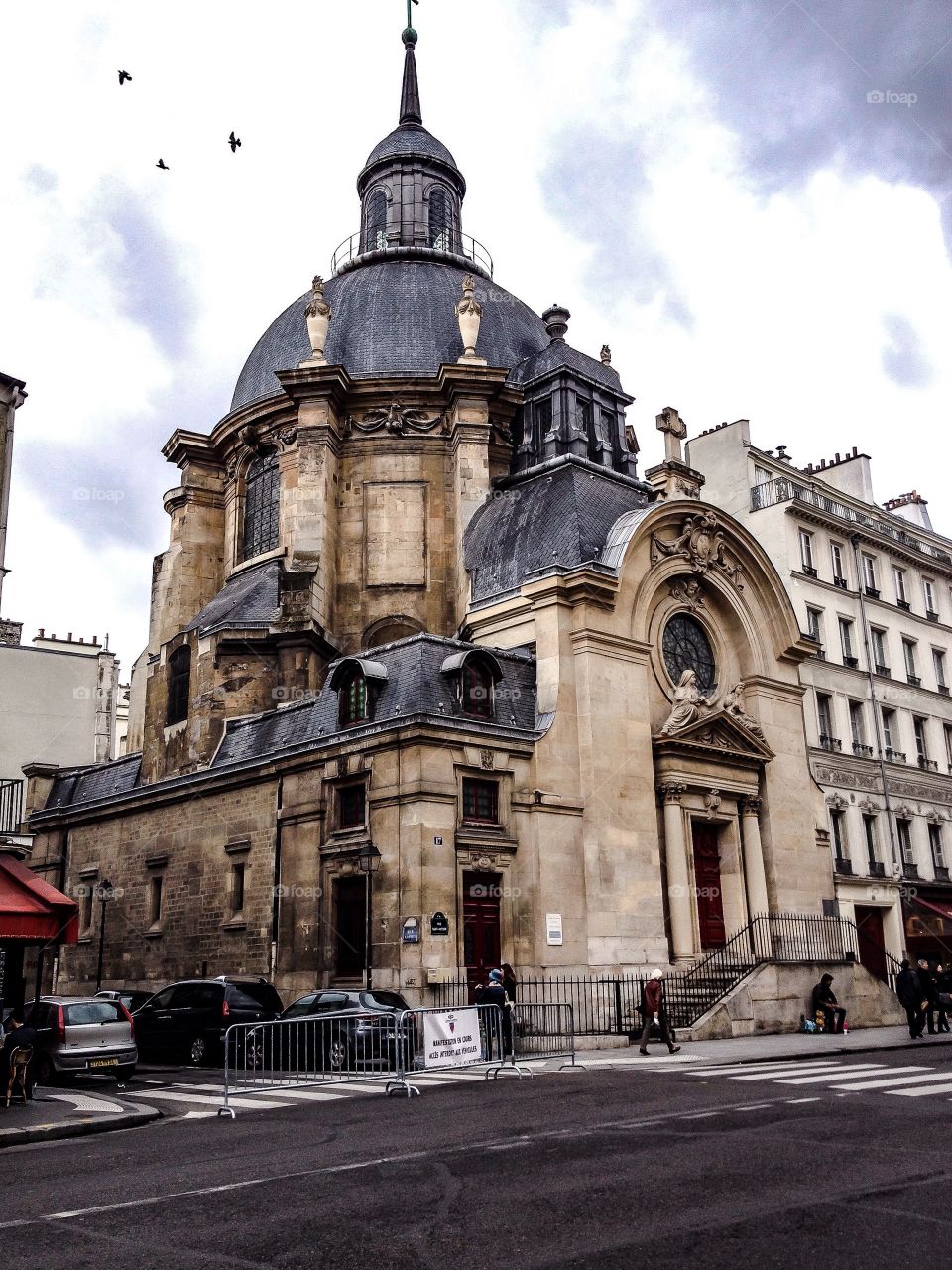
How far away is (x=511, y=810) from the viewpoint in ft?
83.7

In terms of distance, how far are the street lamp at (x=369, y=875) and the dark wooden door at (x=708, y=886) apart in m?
8.92

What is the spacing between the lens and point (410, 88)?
5228 centimetres

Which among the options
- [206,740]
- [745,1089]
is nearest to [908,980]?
[745,1089]

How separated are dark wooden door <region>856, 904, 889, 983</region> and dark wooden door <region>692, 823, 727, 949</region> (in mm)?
9025

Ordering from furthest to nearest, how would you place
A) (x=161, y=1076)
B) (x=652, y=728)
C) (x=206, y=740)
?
1. (x=206, y=740)
2. (x=652, y=728)
3. (x=161, y=1076)

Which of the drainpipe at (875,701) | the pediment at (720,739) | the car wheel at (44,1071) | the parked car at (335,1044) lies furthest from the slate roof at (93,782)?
the drainpipe at (875,701)

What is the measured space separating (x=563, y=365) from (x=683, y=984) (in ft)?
62.0

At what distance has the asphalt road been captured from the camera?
656 centimetres

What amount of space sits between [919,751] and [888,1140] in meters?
33.3

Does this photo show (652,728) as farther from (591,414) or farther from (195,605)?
(195,605)

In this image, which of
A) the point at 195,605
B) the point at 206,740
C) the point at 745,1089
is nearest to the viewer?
the point at 745,1089

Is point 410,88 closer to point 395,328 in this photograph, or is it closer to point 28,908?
point 395,328

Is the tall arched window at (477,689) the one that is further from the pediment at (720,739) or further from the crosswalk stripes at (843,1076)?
the crosswalk stripes at (843,1076)

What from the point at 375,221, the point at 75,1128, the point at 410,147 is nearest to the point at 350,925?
the point at 75,1128
